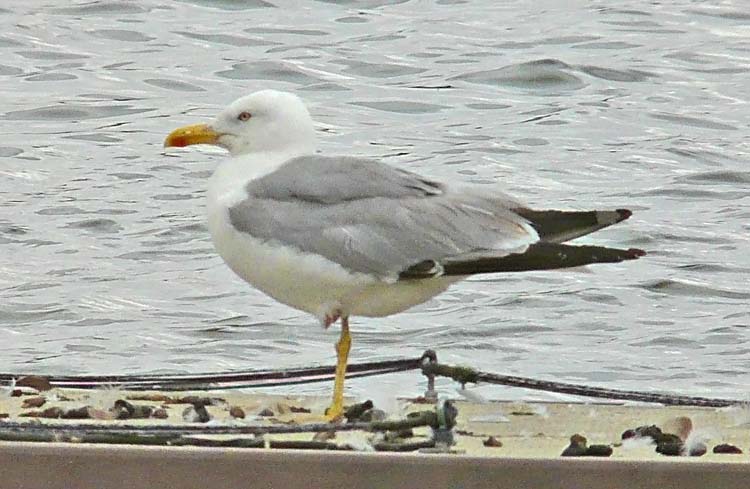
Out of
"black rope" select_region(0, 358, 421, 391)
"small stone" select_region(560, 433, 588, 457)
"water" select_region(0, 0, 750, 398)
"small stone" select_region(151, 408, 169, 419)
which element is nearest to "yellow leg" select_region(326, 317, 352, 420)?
"black rope" select_region(0, 358, 421, 391)

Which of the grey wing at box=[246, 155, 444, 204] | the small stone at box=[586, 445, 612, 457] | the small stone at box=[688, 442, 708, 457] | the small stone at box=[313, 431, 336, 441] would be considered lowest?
the small stone at box=[688, 442, 708, 457]

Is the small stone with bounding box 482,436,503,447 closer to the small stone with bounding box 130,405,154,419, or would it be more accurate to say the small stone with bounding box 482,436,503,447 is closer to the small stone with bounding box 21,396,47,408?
the small stone with bounding box 130,405,154,419

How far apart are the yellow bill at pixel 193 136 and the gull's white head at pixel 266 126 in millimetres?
17

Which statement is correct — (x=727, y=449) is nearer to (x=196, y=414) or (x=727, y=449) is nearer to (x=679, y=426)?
(x=679, y=426)

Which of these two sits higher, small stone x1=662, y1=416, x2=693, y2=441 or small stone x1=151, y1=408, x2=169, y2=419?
small stone x1=151, y1=408, x2=169, y2=419

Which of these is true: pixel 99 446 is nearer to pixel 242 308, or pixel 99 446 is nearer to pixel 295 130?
pixel 295 130

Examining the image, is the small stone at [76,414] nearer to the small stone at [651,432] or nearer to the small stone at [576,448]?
the small stone at [576,448]

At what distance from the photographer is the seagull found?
15.7ft

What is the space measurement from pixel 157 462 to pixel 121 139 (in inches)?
326

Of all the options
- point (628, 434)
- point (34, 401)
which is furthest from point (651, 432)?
point (34, 401)

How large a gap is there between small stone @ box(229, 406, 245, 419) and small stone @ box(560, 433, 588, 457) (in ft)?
3.11

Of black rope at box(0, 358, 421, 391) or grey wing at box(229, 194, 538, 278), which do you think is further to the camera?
black rope at box(0, 358, 421, 391)

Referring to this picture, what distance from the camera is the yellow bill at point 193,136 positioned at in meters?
5.23

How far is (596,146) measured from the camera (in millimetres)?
11898
